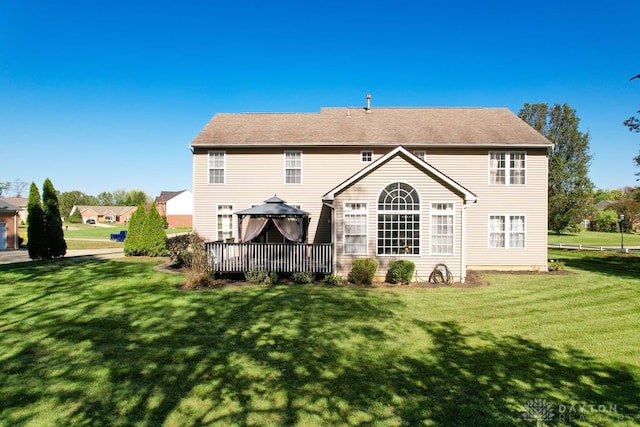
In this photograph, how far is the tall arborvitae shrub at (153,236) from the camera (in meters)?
22.0

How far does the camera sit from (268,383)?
5664mm

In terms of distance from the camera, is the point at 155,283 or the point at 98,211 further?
the point at 98,211

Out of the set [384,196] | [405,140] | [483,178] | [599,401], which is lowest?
[599,401]

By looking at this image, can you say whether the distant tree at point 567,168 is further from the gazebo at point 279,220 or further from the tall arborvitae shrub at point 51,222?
the tall arborvitae shrub at point 51,222

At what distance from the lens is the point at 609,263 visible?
20.1 metres

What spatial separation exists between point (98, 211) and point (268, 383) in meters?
119

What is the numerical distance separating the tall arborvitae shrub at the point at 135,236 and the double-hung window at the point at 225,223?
7.75 metres

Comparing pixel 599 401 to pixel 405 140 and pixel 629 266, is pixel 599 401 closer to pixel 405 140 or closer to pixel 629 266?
pixel 405 140

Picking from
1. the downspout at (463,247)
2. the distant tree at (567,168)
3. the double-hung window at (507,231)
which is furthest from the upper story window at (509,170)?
the distant tree at (567,168)

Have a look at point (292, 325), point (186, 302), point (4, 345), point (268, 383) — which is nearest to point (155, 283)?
point (186, 302)

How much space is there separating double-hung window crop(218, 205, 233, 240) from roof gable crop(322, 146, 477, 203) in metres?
6.35

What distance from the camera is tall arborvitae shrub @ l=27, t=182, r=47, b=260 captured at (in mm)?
18703

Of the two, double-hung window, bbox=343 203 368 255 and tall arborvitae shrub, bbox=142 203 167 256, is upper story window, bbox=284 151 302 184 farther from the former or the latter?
tall arborvitae shrub, bbox=142 203 167 256

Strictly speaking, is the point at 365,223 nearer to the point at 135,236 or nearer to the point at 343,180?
the point at 343,180
